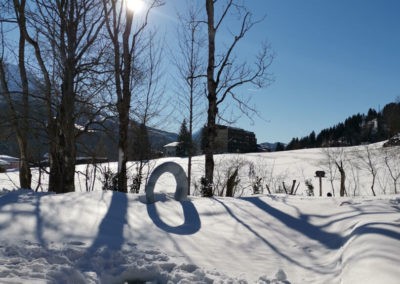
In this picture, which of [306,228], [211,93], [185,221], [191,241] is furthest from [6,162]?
[306,228]

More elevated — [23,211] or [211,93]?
[211,93]

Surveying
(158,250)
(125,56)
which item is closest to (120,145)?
(125,56)

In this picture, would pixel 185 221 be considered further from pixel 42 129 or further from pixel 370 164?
pixel 370 164

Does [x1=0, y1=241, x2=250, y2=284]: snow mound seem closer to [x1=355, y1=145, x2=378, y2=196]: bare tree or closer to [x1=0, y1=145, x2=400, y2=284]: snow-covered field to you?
[x1=0, y1=145, x2=400, y2=284]: snow-covered field

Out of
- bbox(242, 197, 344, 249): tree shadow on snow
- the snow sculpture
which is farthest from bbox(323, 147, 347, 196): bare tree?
the snow sculpture

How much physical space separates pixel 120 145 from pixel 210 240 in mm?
5644

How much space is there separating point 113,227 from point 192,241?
93 cm

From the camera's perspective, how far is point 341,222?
3.61 m

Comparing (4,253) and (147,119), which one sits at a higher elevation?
(147,119)

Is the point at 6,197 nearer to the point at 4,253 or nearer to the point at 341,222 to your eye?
the point at 4,253

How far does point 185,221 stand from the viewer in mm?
3861

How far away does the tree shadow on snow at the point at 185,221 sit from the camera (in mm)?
3433

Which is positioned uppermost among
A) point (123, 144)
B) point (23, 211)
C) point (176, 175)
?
point (123, 144)

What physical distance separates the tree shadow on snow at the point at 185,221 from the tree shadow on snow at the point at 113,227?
15.2 inches
